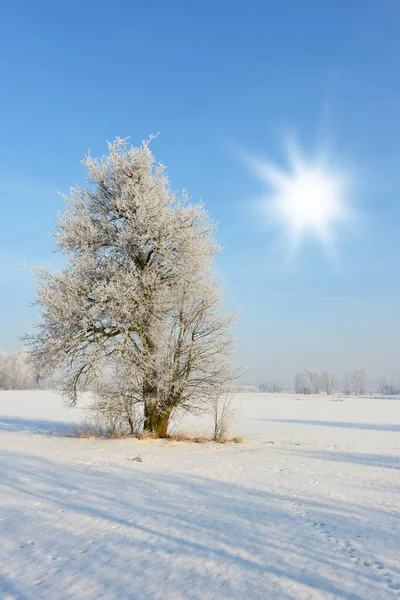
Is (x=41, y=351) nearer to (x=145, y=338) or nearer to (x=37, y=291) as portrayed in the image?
(x=37, y=291)

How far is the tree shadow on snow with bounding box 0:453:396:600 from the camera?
181 inches

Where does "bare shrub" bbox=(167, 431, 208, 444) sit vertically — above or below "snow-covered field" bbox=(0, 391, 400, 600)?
above

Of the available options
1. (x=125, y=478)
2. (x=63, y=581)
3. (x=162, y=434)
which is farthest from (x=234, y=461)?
(x=63, y=581)

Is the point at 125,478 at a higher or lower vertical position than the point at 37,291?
lower

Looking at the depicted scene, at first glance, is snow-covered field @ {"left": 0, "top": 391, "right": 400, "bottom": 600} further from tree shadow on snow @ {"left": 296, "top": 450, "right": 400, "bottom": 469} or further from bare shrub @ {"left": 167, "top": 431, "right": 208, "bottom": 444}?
bare shrub @ {"left": 167, "top": 431, "right": 208, "bottom": 444}

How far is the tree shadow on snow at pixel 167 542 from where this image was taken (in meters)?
4.59

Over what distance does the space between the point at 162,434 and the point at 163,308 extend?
5.35 m

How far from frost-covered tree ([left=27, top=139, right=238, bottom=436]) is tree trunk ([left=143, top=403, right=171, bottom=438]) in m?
0.04

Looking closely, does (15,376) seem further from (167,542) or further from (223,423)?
(167,542)

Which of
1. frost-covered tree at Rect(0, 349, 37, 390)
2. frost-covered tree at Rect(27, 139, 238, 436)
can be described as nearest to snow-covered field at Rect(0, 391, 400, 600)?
frost-covered tree at Rect(27, 139, 238, 436)

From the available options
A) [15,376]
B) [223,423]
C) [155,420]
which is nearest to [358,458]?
[223,423]

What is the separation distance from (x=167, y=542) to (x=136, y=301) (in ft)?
36.5

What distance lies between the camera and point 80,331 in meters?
16.0

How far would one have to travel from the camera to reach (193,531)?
6.23 metres
